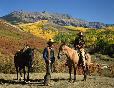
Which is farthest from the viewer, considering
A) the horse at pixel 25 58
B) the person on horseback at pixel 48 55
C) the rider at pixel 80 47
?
the rider at pixel 80 47

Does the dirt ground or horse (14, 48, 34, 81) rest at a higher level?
horse (14, 48, 34, 81)

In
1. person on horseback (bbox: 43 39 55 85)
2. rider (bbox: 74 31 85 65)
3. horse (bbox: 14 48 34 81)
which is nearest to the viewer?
person on horseback (bbox: 43 39 55 85)

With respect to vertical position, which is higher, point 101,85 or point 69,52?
point 69,52

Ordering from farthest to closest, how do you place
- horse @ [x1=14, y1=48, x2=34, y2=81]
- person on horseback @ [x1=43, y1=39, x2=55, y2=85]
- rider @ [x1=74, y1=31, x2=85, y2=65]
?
1. rider @ [x1=74, y1=31, x2=85, y2=65]
2. horse @ [x1=14, y1=48, x2=34, y2=81]
3. person on horseback @ [x1=43, y1=39, x2=55, y2=85]

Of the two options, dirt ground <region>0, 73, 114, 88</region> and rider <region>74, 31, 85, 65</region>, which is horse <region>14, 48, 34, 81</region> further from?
rider <region>74, 31, 85, 65</region>

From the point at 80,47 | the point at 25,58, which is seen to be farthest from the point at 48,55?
the point at 80,47

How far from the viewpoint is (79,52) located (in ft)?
79.9

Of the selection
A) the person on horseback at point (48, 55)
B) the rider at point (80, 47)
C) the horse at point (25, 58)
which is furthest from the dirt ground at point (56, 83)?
the rider at point (80, 47)

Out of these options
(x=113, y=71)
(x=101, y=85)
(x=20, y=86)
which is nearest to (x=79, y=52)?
(x=101, y=85)

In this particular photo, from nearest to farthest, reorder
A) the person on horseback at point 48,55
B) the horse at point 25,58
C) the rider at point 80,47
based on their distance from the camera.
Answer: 1. the person on horseback at point 48,55
2. the horse at point 25,58
3. the rider at point 80,47

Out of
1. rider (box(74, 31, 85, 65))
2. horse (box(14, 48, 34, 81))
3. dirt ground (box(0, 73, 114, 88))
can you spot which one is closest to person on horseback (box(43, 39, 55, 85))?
dirt ground (box(0, 73, 114, 88))

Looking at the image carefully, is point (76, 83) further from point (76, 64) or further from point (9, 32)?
point (9, 32)

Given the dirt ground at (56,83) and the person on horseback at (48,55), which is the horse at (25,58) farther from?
the person on horseback at (48,55)

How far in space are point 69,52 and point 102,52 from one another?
61.3 metres
